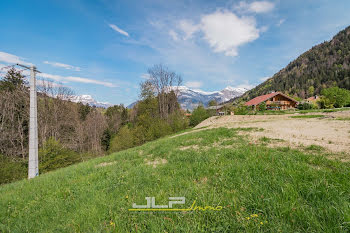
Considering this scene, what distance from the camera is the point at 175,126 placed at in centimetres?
3200

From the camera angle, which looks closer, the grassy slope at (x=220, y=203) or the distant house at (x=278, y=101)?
the grassy slope at (x=220, y=203)

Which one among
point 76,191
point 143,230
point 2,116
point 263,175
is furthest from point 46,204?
point 2,116

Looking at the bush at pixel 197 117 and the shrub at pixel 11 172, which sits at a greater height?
the bush at pixel 197 117

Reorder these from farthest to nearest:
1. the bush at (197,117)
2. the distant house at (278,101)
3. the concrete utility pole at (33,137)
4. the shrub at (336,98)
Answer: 1. the distant house at (278,101)
2. the bush at (197,117)
3. the shrub at (336,98)
4. the concrete utility pole at (33,137)

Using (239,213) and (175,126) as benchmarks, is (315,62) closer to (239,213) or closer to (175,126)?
(175,126)

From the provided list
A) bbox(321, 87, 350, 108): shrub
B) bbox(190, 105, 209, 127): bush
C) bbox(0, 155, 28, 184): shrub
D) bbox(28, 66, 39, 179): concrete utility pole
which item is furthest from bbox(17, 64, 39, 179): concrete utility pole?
bbox(321, 87, 350, 108): shrub

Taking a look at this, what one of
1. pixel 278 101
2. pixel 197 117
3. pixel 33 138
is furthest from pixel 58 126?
pixel 278 101

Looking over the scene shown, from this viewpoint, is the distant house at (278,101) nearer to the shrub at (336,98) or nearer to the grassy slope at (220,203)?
the shrub at (336,98)

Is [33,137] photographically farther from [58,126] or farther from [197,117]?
[197,117]

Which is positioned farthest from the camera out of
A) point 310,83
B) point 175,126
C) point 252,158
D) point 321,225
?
point 310,83

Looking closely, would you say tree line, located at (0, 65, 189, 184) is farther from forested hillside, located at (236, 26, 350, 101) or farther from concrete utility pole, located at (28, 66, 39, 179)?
forested hillside, located at (236, 26, 350, 101)

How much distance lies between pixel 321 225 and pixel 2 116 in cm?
3016

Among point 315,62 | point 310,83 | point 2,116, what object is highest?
point 315,62

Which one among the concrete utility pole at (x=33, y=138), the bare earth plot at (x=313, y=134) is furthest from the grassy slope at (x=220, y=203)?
the concrete utility pole at (x=33, y=138)
